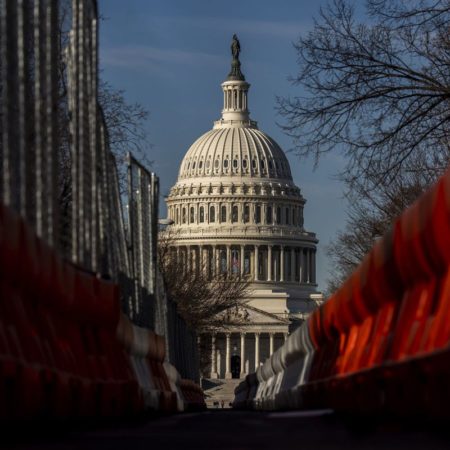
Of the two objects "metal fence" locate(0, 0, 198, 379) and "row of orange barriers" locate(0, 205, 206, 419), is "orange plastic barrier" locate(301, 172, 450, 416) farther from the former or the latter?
"metal fence" locate(0, 0, 198, 379)

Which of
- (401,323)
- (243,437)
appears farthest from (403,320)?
(243,437)

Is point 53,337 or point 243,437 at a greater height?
point 53,337

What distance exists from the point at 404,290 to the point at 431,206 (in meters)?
2.30

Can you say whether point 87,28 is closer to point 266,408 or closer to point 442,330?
point 442,330

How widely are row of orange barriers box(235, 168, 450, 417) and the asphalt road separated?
0.27 meters

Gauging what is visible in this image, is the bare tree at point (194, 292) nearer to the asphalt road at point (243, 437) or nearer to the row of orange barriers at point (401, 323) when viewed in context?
the row of orange barriers at point (401, 323)

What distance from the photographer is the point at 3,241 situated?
10.1 m

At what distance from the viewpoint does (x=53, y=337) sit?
12.6 m

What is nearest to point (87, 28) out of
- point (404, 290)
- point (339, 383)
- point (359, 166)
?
point (339, 383)

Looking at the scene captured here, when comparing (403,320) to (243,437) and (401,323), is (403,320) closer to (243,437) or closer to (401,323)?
(401,323)

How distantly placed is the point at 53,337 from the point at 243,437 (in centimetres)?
220

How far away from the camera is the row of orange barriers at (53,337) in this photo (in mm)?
10195

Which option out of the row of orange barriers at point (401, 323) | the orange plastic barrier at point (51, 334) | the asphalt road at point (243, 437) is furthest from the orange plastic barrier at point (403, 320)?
the orange plastic barrier at point (51, 334)

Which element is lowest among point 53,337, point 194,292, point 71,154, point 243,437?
point 243,437
